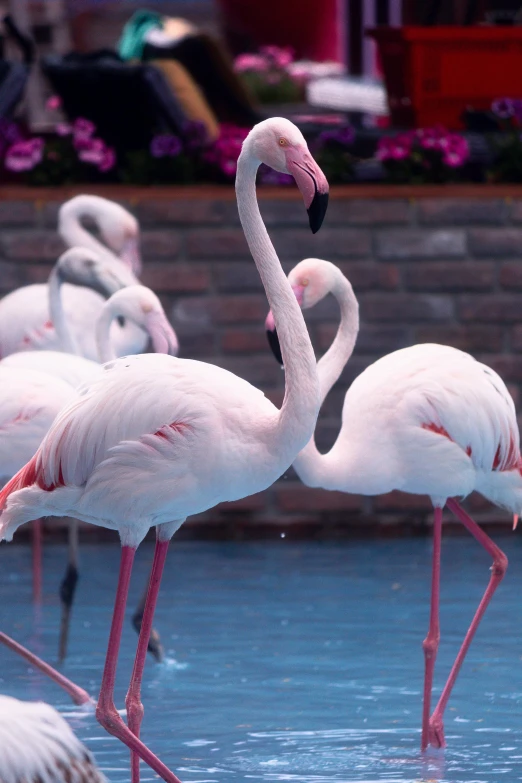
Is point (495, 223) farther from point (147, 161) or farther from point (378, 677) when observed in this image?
point (378, 677)

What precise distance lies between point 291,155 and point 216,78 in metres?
7.00

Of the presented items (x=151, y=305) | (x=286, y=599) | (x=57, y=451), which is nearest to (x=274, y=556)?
(x=286, y=599)

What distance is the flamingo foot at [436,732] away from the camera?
181 inches

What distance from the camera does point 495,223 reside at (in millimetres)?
7910

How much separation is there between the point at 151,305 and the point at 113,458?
1365 mm

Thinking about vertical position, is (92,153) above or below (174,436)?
below

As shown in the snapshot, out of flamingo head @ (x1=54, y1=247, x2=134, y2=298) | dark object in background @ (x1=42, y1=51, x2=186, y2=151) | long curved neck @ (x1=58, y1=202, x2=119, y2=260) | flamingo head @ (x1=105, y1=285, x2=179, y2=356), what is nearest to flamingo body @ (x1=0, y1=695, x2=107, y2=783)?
flamingo head @ (x1=105, y1=285, x2=179, y2=356)

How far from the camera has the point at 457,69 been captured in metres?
10.4

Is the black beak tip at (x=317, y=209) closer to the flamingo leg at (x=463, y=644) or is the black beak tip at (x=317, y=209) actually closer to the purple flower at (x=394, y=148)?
the flamingo leg at (x=463, y=644)

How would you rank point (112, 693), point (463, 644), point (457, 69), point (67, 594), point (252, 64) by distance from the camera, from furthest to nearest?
point (252, 64) < point (457, 69) < point (67, 594) < point (463, 644) < point (112, 693)

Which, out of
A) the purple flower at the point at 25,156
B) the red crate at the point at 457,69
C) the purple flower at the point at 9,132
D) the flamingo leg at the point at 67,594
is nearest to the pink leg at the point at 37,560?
the flamingo leg at the point at 67,594

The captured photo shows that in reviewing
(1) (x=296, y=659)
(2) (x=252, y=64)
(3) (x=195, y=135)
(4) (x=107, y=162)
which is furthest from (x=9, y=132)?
(2) (x=252, y=64)

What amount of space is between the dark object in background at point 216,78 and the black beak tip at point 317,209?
6733 mm

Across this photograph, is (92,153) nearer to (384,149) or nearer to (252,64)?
(384,149)
